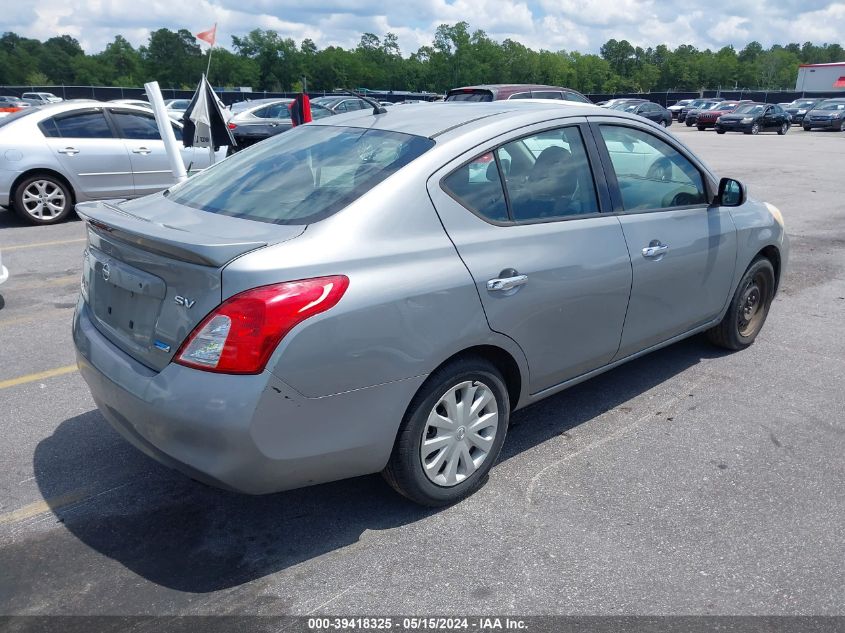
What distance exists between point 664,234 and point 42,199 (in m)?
8.83

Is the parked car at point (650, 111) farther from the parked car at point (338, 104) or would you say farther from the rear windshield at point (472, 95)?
the rear windshield at point (472, 95)

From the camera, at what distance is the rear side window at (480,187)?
3.25 m

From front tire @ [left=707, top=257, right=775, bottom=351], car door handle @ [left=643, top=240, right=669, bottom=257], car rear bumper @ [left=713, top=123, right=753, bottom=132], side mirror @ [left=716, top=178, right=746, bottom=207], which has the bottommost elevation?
car rear bumper @ [left=713, top=123, right=753, bottom=132]

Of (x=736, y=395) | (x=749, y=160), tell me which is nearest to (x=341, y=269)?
(x=736, y=395)

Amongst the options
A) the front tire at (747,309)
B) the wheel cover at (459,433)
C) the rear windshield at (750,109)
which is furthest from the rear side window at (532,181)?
the rear windshield at (750,109)

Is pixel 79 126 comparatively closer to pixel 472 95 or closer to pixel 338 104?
pixel 472 95

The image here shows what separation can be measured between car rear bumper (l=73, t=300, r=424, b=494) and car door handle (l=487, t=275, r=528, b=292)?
0.55 meters

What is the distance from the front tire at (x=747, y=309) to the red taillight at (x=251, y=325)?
3.39 metres

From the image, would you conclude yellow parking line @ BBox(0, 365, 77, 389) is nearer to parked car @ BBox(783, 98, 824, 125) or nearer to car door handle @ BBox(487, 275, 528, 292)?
car door handle @ BBox(487, 275, 528, 292)

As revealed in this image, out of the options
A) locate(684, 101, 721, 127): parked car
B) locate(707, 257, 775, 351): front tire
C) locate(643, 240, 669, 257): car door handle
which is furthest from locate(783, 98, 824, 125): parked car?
locate(643, 240, 669, 257): car door handle

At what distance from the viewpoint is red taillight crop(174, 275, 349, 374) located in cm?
260

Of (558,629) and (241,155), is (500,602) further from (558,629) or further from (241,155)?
(241,155)

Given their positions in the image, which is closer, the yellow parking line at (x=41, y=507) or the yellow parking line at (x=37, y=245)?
the yellow parking line at (x=41, y=507)

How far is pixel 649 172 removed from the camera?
4.32 metres
